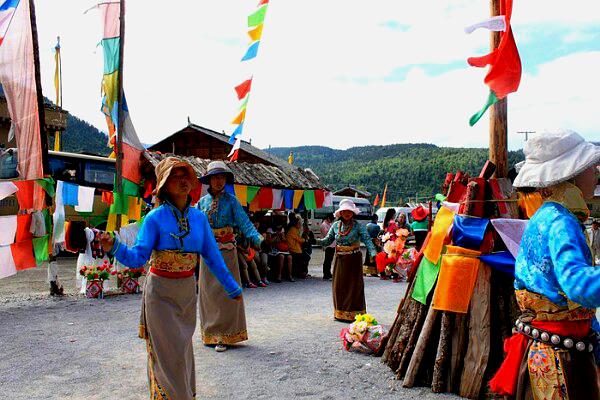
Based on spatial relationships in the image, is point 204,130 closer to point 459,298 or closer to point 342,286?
point 342,286

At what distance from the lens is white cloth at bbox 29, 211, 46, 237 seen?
30.0 feet

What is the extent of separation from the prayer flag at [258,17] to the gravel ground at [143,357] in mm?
5087

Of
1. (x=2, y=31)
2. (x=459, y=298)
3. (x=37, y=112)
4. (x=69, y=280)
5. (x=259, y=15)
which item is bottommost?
(x=69, y=280)

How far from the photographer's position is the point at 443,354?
5.00 meters

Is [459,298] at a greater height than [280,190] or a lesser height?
lesser

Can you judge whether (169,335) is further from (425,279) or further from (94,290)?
(94,290)

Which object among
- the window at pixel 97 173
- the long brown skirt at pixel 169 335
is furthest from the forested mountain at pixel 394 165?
the long brown skirt at pixel 169 335

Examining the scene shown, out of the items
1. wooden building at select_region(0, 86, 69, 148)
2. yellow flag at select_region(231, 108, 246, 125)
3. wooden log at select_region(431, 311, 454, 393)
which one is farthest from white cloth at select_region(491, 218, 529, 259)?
wooden building at select_region(0, 86, 69, 148)

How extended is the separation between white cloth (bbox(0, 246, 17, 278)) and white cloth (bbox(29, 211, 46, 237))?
51 centimetres

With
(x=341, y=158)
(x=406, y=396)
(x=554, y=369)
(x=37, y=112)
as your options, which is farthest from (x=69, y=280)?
(x=341, y=158)

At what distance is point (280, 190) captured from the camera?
559 inches

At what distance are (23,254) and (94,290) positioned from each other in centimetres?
150

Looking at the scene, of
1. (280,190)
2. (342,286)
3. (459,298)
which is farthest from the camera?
(280,190)

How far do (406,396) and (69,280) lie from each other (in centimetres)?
993
